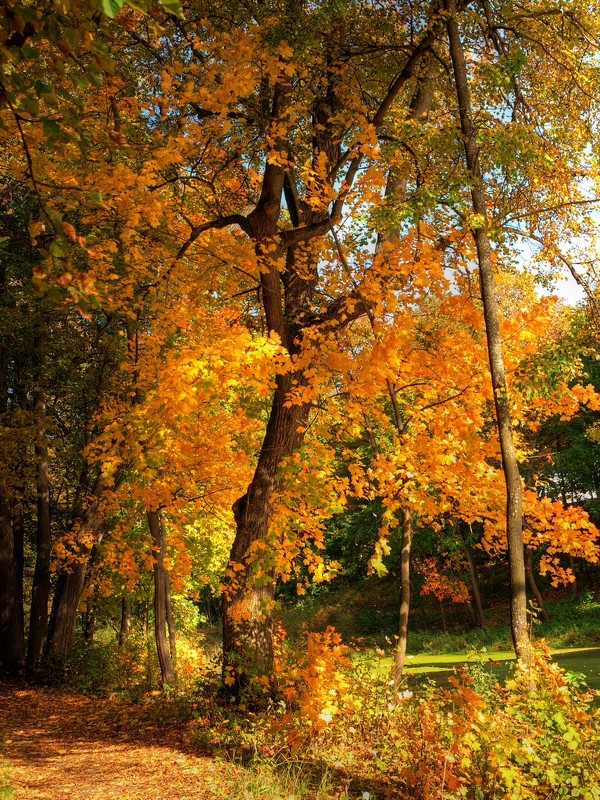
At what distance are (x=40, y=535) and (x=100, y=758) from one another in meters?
7.23

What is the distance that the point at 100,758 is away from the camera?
20.3 feet

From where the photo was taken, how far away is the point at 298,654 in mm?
6113

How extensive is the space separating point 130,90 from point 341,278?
135 inches

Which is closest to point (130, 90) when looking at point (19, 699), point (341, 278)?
point (341, 278)

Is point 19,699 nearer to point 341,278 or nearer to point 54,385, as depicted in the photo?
point 54,385

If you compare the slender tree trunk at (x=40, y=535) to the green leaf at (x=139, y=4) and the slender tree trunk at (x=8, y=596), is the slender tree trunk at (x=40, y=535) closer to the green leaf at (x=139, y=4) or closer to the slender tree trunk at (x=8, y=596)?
the slender tree trunk at (x=8, y=596)

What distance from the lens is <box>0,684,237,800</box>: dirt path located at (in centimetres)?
477

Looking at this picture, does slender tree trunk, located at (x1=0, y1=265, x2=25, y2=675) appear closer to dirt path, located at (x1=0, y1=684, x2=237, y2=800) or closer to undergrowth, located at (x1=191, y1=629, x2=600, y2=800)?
dirt path, located at (x1=0, y1=684, x2=237, y2=800)

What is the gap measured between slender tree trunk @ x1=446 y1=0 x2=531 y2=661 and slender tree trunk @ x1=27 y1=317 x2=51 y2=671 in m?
8.33

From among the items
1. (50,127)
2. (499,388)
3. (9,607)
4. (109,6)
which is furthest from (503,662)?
(109,6)

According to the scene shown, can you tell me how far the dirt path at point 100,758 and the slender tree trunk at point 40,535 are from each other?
2.76 meters

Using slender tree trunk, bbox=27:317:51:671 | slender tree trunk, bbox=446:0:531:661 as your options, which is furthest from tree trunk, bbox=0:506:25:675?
slender tree trunk, bbox=446:0:531:661

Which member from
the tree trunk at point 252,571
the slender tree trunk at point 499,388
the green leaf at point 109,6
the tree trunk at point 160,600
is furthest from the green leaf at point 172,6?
the tree trunk at point 160,600

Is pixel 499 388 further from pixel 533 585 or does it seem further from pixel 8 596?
pixel 533 585
